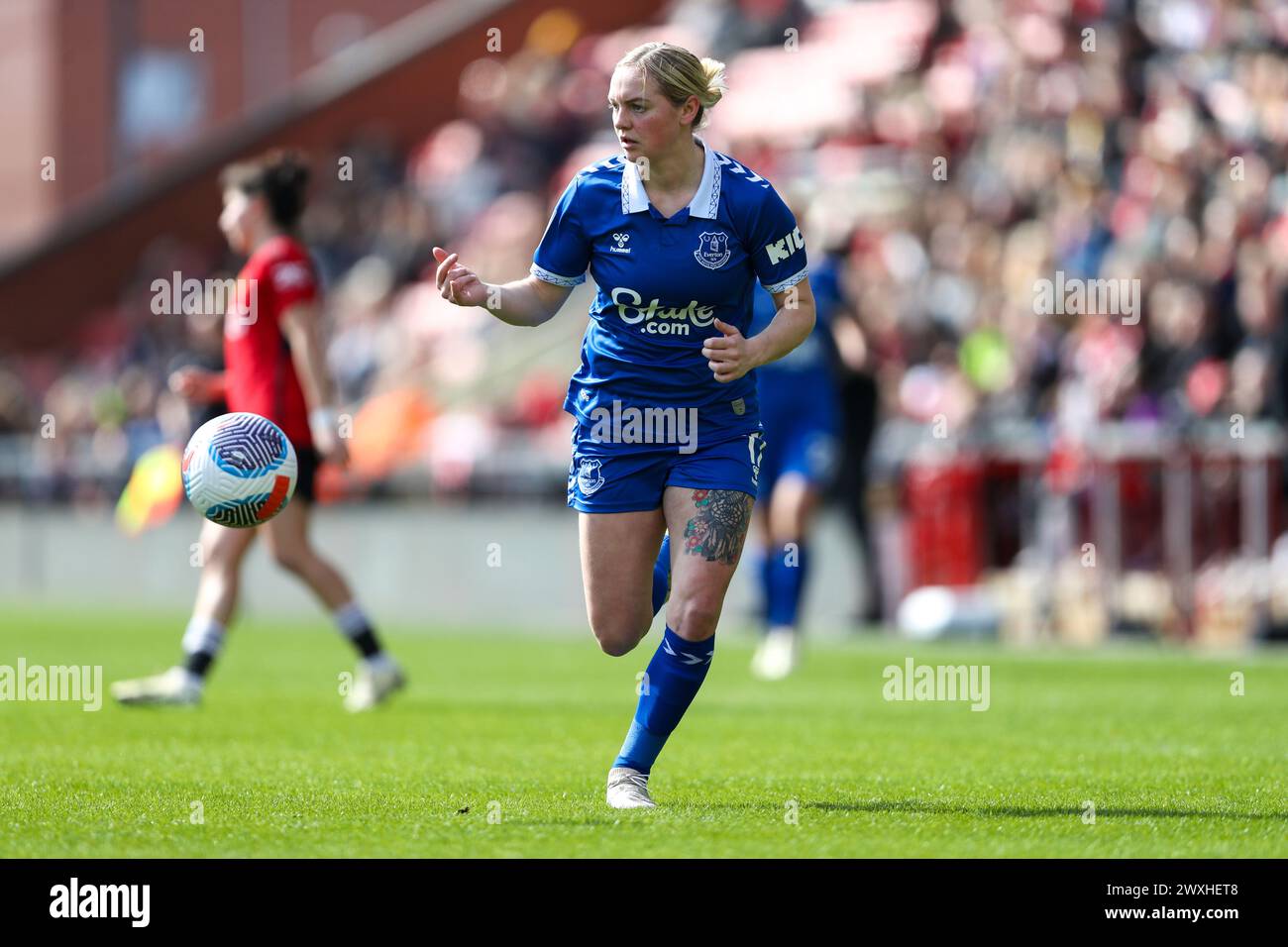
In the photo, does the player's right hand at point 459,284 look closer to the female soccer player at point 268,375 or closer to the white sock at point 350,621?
the female soccer player at point 268,375

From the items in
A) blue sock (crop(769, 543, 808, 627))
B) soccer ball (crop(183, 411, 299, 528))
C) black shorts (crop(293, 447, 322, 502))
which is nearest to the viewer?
soccer ball (crop(183, 411, 299, 528))

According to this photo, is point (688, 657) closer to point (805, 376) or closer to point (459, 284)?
point (459, 284)

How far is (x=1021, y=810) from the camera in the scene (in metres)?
7.11

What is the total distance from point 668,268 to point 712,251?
16 centimetres

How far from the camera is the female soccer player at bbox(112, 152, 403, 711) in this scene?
10.9m

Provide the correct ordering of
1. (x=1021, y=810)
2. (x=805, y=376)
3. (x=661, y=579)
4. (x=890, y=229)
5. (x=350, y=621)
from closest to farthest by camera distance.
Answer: (x=1021, y=810), (x=661, y=579), (x=350, y=621), (x=805, y=376), (x=890, y=229)

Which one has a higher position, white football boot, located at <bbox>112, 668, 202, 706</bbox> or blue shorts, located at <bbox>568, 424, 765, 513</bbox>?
blue shorts, located at <bbox>568, 424, 765, 513</bbox>

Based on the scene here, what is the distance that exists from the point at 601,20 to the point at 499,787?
87.3ft

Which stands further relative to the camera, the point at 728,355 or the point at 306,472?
the point at 306,472

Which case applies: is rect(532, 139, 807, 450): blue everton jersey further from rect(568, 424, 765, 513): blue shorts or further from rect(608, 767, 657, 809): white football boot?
rect(608, 767, 657, 809): white football boot

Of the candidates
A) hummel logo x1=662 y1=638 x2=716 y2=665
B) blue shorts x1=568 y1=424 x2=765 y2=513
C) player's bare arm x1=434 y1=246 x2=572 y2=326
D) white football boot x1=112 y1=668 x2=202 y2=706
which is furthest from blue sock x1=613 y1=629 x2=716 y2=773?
white football boot x1=112 y1=668 x2=202 y2=706

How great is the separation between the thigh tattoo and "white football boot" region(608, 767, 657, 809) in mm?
746

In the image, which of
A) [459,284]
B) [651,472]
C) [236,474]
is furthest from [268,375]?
[651,472]

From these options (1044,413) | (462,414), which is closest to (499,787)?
(1044,413)
